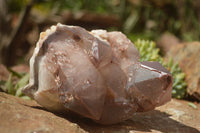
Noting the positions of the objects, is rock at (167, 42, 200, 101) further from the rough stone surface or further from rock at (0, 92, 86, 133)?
rock at (0, 92, 86, 133)

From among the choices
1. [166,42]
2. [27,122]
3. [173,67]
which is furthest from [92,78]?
[166,42]

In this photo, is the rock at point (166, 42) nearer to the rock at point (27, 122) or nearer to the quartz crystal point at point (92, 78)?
the quartz crystal point at point (92, 78)

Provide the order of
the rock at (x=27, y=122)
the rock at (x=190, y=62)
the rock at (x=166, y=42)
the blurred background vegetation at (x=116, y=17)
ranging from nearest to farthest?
the rock at (x=27, y=122) → the rock at (x=190, y=62) → the rock at (x=166, y=42) → the blurred background vegetation at (x=116, y=17)

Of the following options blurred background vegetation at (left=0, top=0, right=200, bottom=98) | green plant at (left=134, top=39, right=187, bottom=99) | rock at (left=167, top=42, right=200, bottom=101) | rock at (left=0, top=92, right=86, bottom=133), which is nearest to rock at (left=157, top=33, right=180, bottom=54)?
blurred background vegetation at (left=0, top=0, right=200, bottom=98)

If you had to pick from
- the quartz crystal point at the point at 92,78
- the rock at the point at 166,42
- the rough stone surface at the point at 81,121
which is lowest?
the rock at the point at 166,42

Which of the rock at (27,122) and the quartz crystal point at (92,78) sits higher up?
the quartz crystal point at (92,78)

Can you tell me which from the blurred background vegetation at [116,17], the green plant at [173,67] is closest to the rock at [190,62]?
the green plant at [173,67]

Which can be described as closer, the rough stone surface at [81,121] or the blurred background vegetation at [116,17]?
the rough stone surface at [81,121]
